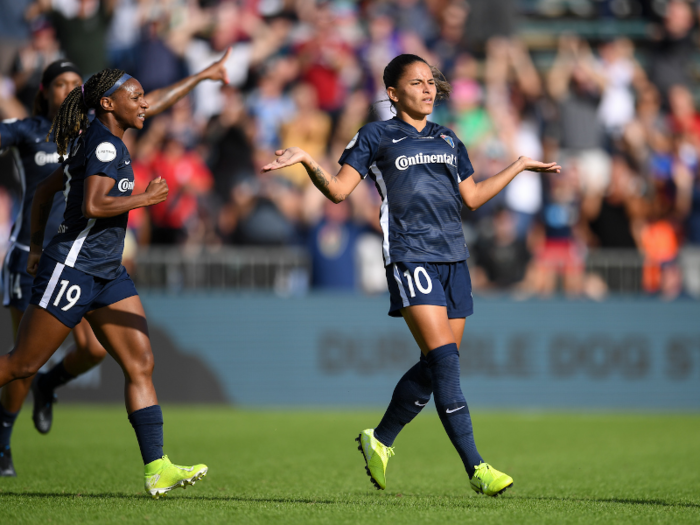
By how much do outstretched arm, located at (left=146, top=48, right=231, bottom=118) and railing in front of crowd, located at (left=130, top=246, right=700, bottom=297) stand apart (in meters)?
5.41

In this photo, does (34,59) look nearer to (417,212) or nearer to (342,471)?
(342,471)

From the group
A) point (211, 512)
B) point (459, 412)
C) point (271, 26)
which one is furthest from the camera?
point (271, 26)

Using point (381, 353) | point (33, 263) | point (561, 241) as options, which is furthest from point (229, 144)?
point (33, 263)

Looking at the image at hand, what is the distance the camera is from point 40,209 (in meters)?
5.76

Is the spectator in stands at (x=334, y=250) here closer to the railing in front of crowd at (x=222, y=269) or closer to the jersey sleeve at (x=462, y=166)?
the railing in front of crowd at (x=222, y=269)

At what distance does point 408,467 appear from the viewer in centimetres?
740

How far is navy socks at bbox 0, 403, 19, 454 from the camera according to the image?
671 cm

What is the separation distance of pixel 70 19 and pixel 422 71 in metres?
9.88

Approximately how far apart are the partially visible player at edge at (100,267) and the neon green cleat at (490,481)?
4.98 ft

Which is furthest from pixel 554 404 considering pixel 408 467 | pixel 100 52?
pixel 100 52

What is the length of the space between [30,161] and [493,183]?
3324 millimetres

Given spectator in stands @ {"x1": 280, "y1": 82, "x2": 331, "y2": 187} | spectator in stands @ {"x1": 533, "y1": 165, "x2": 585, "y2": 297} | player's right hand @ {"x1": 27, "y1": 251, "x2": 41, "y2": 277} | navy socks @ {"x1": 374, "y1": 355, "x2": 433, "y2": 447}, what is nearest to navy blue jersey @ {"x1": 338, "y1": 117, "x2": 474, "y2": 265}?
navy socks @ {"x1": 374, "y1": 355, "x2": 433, "y2": 447}

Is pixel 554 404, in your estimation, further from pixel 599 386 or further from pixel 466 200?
pixel 466 200

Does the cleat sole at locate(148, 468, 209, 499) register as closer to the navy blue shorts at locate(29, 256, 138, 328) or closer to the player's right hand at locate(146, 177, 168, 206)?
the navy blue shorts at locate(29, 256, 138, 328)
